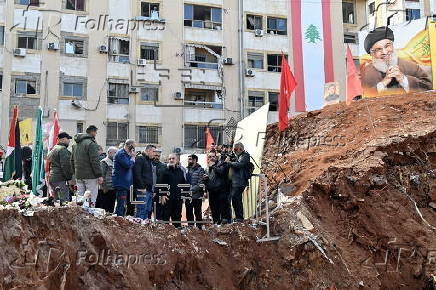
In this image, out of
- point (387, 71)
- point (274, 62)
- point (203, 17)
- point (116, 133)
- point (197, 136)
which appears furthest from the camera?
point (274, 62)

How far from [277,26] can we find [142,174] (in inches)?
883

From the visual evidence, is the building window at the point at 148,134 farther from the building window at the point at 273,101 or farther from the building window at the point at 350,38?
the building window at the point at 350,38

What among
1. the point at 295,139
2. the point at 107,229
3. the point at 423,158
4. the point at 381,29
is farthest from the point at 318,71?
the point at 107,229

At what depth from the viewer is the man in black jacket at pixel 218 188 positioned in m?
9.32

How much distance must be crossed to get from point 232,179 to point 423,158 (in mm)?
4782

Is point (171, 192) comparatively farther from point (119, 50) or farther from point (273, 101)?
point (273, 101)

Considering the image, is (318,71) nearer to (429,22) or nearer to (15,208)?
(429,22)

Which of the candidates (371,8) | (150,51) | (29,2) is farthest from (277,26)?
(29,2)

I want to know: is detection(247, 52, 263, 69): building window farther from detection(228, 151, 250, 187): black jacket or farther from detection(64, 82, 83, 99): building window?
detection(228, 151, 250, 187): black jacket

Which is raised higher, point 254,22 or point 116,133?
point 254,22

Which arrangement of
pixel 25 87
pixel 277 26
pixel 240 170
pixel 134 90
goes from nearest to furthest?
pixel 240 170
pixel 25 87
pixel 134 90
pixel 277 26

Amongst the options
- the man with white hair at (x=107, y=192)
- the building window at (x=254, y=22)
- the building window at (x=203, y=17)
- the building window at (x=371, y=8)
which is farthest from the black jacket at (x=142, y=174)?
the building window at (x=371, y=8)

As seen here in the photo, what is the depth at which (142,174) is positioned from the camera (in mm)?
8789

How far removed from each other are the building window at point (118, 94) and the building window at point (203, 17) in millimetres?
5179
